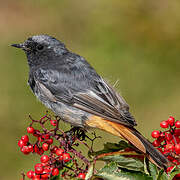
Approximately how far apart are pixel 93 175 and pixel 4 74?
5.83m

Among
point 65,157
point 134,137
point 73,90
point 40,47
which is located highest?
point 40,47

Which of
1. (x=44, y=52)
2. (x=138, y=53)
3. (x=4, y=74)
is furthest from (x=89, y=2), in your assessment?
(x=44, y=52)

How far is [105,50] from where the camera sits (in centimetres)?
820

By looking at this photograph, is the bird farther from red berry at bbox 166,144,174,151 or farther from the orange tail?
red berry at bbox 166,144,174,151

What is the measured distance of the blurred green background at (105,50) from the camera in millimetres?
6867

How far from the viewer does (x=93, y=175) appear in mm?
2150

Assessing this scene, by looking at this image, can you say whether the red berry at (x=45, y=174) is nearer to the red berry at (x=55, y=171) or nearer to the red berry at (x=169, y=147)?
the red berry at (x=55, y=171)

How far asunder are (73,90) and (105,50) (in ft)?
13.8

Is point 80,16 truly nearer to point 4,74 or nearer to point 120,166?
point 4,74

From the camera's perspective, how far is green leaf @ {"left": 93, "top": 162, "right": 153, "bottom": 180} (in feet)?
7.06

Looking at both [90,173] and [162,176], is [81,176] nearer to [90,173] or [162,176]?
[90,173]

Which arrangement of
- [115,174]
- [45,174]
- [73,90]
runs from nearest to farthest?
1. [115,174]
2. [45,174]
3. [73,90]

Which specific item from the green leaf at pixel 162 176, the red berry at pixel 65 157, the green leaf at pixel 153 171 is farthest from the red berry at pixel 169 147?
the red berry at pixel 65 157

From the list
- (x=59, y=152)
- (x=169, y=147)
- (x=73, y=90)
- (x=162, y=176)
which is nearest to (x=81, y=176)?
(x=59, y=152)
